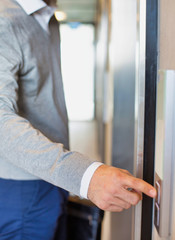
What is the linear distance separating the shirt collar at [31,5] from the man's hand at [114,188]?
612 millimetres

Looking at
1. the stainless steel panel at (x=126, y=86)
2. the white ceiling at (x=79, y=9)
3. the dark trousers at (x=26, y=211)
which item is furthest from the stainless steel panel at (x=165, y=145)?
the white ceiling at (x=79, y=9)

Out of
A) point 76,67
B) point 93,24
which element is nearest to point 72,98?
point 76,67

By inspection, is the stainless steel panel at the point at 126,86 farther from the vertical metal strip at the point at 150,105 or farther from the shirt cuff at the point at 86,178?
the shirt cuff at the point at 86,178

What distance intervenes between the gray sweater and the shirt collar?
0.01m

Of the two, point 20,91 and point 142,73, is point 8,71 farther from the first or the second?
point 142,73

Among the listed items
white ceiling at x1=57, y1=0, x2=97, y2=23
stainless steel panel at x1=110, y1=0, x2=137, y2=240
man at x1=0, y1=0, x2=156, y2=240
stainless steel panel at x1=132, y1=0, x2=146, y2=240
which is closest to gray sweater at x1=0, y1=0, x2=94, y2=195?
man at x1=0, y1=0, x2=156, y2=240

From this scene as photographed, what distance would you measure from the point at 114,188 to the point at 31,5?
26.6 inches

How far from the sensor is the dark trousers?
35.4 inches

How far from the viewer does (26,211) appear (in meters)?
0.91

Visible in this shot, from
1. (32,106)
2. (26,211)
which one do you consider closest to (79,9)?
(32,106)

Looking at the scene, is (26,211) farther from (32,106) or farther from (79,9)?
(79,9)

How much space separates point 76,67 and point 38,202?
323 centimetres

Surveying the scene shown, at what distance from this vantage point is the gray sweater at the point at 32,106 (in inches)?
21.3

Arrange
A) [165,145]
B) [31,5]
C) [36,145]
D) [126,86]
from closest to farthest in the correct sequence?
[165,145] → [36,145] → [31,5] → [126,86]
